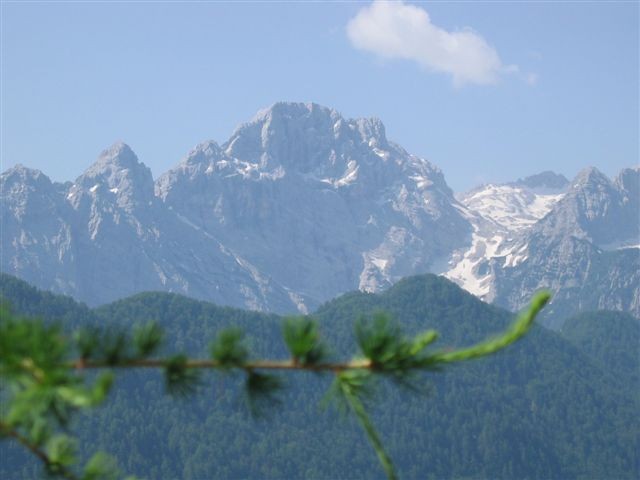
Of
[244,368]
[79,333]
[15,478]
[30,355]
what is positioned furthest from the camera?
[15,478]

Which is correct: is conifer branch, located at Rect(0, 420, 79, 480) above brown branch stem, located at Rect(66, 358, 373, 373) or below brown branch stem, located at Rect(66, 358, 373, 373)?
below

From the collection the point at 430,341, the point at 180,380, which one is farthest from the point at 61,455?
the point at 430,341

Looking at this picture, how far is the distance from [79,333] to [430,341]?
187 cm

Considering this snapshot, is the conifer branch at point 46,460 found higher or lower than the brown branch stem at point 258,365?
lower

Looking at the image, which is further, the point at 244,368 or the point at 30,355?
the point at 244,368

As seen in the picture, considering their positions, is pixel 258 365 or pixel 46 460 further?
pixel 46 460

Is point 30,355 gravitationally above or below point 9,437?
above

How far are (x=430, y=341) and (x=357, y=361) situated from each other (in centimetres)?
41

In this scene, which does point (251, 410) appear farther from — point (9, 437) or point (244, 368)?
point (9, 437)

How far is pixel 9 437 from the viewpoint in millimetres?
5766

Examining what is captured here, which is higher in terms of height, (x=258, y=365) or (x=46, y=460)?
(x=258, y=365)

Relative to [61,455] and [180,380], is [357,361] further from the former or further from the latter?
[61,455]

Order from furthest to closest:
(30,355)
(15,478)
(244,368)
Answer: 1. (15,478)
2. (244,368)
3. (30,355)

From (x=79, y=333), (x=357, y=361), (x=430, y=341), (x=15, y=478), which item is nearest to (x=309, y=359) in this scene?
(x=357, y=361)
